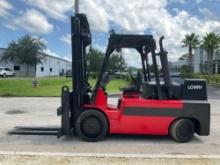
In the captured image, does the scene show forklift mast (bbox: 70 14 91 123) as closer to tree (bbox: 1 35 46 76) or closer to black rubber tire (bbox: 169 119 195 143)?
black rubber tire (bbox: 169 119 195 143)

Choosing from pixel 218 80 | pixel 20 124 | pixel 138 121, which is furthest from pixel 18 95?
pixel 218 80

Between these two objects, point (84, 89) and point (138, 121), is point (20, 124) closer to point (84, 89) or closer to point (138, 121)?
point (84, 89)

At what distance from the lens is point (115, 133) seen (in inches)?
317

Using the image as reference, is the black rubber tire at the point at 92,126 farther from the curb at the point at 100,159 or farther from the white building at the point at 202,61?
the white building at the point at 202,61

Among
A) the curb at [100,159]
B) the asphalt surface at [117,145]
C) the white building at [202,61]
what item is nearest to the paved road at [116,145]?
the asphalt surface at [117,145]

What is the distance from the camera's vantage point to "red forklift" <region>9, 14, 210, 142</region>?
779 centimetres

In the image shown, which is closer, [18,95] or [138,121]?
[138,121]

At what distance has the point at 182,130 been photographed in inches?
311

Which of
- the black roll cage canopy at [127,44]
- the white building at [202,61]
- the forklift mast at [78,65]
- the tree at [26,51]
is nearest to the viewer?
the black roll cage canopy at [127,44]

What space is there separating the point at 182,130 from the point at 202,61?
8528 cm

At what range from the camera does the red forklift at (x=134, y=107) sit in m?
7.79

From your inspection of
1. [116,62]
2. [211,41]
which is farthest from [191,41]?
[116,62]

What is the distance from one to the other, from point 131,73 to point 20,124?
11.2 feet

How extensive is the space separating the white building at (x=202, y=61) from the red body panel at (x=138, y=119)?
6873 centimetres
